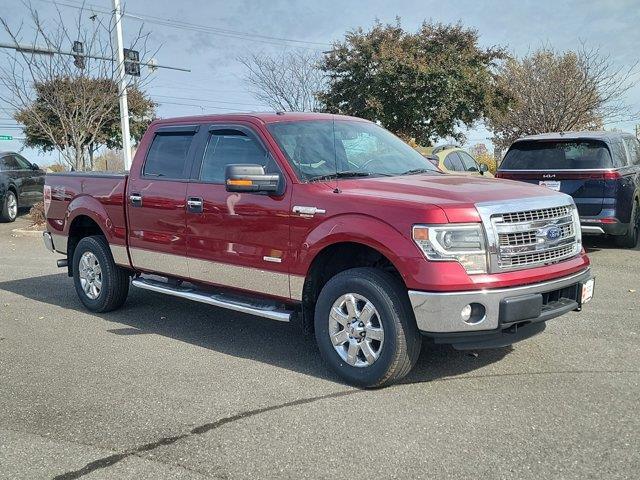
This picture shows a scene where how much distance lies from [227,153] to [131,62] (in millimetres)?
13279

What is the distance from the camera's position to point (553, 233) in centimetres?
437

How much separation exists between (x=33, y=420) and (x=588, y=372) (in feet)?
12.3

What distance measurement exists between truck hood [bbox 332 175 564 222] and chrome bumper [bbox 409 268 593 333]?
0.48m

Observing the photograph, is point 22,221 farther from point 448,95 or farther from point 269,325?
point 448,95

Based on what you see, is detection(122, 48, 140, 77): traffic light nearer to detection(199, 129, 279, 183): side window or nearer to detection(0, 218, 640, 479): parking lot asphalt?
detection(0, 218, 640, 479): parking lot asphalt

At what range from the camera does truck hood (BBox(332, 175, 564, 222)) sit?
4.01 m

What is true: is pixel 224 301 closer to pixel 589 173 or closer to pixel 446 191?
pixel 446 191

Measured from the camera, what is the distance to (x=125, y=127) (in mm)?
19156

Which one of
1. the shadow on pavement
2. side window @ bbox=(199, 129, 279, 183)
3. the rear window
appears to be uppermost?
the rear window

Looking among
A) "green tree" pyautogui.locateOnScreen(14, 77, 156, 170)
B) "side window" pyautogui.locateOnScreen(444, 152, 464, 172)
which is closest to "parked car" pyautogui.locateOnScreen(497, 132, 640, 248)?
"side window" pyautogui.locateOnScreen(444, 152, 464, 172)

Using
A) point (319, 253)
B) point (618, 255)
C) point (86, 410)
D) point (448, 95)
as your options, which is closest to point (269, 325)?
point (319, 253)

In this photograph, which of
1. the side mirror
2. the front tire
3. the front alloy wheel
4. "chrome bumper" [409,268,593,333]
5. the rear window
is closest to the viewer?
"chrome bumper" [409,268,593,333]

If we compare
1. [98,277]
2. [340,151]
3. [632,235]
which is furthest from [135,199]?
[632,235]

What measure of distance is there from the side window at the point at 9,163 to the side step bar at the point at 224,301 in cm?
1115
